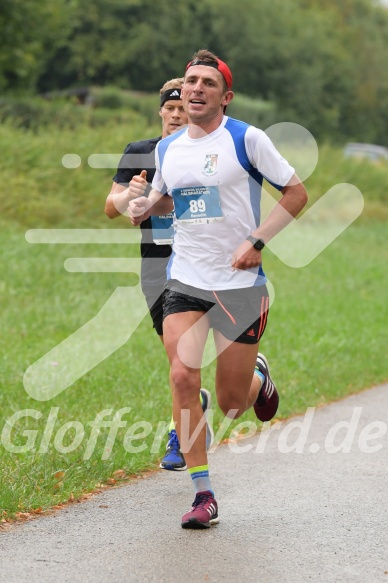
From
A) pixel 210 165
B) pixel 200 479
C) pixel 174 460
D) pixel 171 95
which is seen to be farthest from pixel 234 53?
pixel 200 479

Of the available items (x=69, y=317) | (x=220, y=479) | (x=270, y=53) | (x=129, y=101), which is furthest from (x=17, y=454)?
(x=270, y=53)

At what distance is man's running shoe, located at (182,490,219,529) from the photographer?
5.45 meters

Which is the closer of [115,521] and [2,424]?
[115,521]

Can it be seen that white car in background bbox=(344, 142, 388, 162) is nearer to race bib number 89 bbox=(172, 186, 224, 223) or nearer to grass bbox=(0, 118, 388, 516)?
grass bbox=(0, 118, 388, 516)

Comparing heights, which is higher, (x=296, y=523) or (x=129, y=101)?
(x=129, y=101)

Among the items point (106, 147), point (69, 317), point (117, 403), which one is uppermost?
point (106, 147)

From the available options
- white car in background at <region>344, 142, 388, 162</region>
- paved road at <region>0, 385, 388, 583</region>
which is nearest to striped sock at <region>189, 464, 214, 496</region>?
paved road at <region>0, 385, 388, 583</region>

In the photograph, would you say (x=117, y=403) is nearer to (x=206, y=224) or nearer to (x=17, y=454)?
(x=17, y=454)

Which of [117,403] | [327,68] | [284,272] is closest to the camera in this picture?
[117,403]

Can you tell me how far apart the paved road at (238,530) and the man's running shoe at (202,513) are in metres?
0.05

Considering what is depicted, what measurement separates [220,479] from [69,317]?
648 centimetres

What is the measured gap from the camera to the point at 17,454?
22.6ft

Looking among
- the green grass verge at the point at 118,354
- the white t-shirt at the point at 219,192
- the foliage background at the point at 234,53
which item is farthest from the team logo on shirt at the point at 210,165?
the foliage background at the point at 234,53

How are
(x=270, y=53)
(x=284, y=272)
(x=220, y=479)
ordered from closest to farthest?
(x=220, y=479)
(x=284, y=272)
(x=270, y=53)
